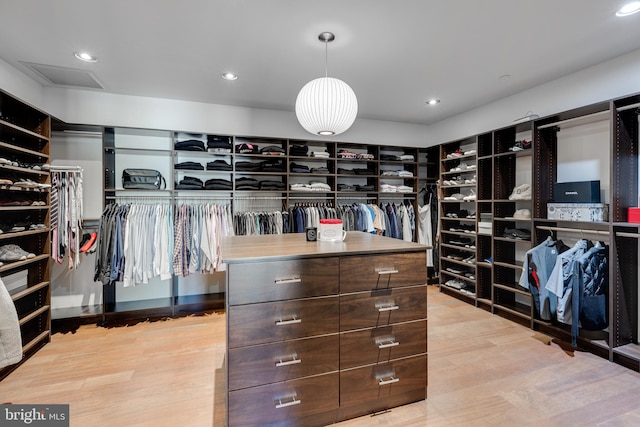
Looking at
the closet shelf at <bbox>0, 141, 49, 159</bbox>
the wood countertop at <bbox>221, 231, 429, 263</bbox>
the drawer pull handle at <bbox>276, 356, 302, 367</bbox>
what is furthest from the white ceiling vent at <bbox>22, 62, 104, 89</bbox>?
the drawer pull handle at <bbox>276, 356, 302, 367</bbox>

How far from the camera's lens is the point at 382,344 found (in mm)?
1863

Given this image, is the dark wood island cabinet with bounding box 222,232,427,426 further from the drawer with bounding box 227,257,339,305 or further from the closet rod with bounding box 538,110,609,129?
the closet rod with bounding box 538,110,609,129

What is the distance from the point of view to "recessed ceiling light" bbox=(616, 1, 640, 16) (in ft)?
6.72

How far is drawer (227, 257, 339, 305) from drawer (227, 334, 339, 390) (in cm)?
26

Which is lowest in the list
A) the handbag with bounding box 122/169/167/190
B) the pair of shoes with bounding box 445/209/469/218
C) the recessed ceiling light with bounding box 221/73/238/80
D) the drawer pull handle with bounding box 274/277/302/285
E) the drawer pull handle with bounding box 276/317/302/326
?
the drawer pull handle with bounding box 276/317/302/326

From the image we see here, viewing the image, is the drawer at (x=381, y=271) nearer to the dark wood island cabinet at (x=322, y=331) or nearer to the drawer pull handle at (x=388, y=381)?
the dark wood island cabinet at (x=322, y=331)

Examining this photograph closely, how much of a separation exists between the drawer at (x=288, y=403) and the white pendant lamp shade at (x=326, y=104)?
1602mm

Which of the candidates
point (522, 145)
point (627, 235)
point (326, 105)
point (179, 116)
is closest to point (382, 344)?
point (326, 105)

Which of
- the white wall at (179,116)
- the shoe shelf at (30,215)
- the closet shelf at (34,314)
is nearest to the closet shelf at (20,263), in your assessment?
the shoe shelf at (30,215)

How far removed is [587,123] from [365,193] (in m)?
2.67

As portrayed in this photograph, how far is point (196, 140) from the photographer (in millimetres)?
3846

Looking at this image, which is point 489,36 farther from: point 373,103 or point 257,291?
point 257,291

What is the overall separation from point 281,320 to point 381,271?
2.17 feet

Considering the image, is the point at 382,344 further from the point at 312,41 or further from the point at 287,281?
the point at 312,41
